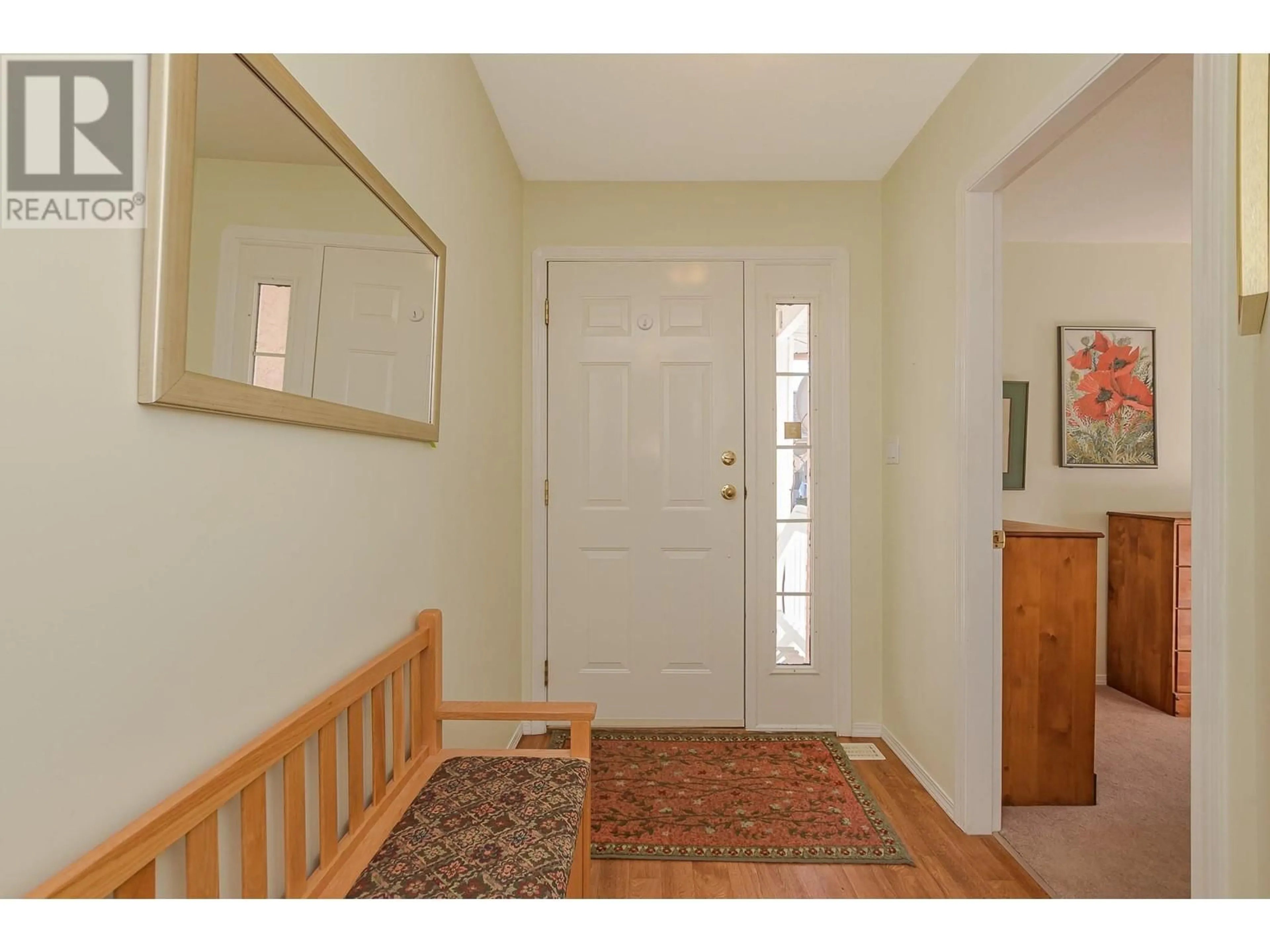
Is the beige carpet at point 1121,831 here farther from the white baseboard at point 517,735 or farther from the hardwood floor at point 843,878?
the white baseboard at point 517,735

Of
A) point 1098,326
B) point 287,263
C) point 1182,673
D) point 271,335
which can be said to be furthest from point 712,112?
point 1182,673

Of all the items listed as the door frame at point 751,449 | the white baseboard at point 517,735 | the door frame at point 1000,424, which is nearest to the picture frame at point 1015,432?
the door frame at point 751,449

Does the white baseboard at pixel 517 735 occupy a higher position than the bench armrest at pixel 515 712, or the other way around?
the bench armrest at pixel 515 712

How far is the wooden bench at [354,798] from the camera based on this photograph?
77 cm

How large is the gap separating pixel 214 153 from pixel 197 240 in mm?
124

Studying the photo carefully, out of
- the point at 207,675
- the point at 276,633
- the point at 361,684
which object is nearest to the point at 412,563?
the point at 361,684

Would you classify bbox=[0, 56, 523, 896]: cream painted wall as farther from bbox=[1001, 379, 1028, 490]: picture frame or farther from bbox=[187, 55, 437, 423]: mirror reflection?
bbox=[1001, 379, 1028, 490]: picture frame

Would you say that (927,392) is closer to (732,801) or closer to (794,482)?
(794,482)

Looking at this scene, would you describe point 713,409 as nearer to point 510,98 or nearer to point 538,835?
point 510,98

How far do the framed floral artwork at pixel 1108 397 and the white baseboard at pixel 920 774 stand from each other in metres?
2.03

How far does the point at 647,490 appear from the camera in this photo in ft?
10.1

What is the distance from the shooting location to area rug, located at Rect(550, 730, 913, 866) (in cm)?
207

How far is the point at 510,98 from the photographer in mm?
2408

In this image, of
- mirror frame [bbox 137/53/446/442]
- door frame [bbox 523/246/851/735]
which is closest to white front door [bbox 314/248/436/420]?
mirror frame [bbox 137/53/446/442]
